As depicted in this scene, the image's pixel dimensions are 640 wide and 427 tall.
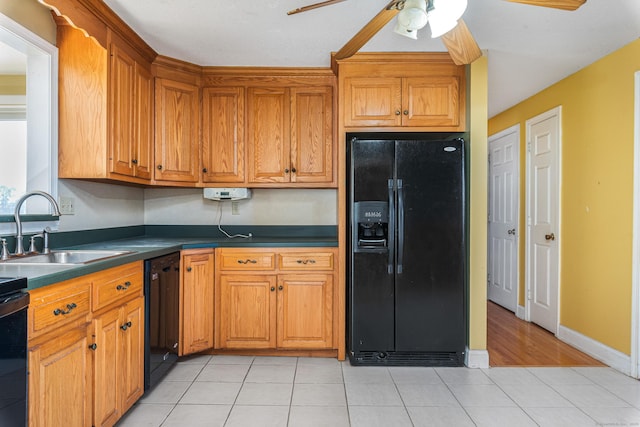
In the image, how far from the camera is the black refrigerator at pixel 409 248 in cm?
267

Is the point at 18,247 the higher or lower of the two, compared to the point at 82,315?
higher

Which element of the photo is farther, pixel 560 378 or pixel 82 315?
pixel 560 378

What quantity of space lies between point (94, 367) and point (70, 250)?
81 centimetres

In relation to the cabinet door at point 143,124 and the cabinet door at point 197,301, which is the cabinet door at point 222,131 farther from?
the cabinet door at point 197,301

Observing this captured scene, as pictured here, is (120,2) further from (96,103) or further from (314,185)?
(314,185)

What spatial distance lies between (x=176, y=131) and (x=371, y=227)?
1.70 meters

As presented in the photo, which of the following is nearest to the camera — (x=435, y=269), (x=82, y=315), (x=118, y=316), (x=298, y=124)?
(x=82, y=315)

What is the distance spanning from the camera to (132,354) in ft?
6.53

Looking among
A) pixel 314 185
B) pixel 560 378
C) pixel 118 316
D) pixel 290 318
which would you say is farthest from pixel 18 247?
pixel 560 378

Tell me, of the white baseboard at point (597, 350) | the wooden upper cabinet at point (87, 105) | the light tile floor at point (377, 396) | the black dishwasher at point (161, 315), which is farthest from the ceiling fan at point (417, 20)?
the white baseboard at point (597, 350)

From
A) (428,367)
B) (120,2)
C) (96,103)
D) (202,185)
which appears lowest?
(428,367)

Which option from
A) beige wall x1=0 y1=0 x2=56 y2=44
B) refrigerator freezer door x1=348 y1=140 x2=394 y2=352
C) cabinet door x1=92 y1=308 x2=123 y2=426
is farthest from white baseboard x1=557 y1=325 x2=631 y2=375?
beige wall x1=0 y1=0 x2=56 y2=44

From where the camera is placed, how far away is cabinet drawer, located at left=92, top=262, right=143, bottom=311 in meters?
1.67

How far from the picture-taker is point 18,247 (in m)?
1.86
